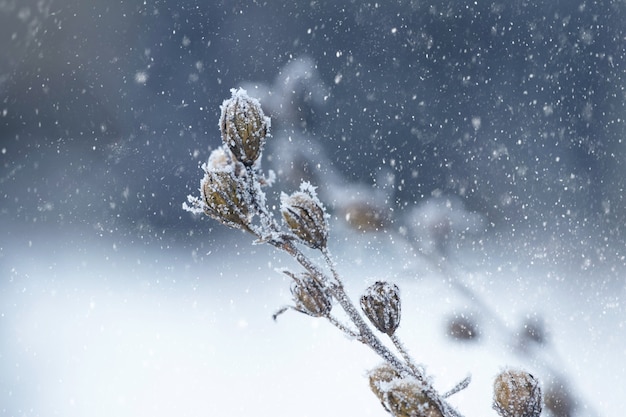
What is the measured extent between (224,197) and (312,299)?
0.04m

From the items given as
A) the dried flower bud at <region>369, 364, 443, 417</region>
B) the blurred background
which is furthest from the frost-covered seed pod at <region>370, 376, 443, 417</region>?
the blurred background

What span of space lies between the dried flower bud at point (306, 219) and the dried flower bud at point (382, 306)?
0.02 meters

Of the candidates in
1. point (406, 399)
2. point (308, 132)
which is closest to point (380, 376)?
point (406, 399)

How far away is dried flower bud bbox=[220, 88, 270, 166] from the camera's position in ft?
0.64

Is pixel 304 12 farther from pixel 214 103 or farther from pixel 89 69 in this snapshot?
pixel 89 69

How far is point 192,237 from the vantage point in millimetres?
2182

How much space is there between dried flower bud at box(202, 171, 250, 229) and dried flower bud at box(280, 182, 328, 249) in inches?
0.5

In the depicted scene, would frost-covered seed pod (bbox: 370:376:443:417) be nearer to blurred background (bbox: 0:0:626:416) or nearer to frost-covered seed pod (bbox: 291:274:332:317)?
frost-covered seed pod (bbox: 291:274:332:317)

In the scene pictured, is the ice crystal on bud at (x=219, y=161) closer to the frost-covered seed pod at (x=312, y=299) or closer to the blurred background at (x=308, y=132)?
the frost-covered seed pod at (x=312, y=299)

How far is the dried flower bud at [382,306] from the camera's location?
0.65 feet

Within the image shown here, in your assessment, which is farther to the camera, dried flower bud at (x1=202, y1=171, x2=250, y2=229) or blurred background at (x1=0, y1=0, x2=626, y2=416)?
blurred background at (x1=0, y1=0, x2=626, y2=416)

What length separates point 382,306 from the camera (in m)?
0.20

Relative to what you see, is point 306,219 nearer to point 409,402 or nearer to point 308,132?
point 409,402

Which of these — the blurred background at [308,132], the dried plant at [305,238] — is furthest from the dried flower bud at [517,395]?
the blurred background at [308,132]
